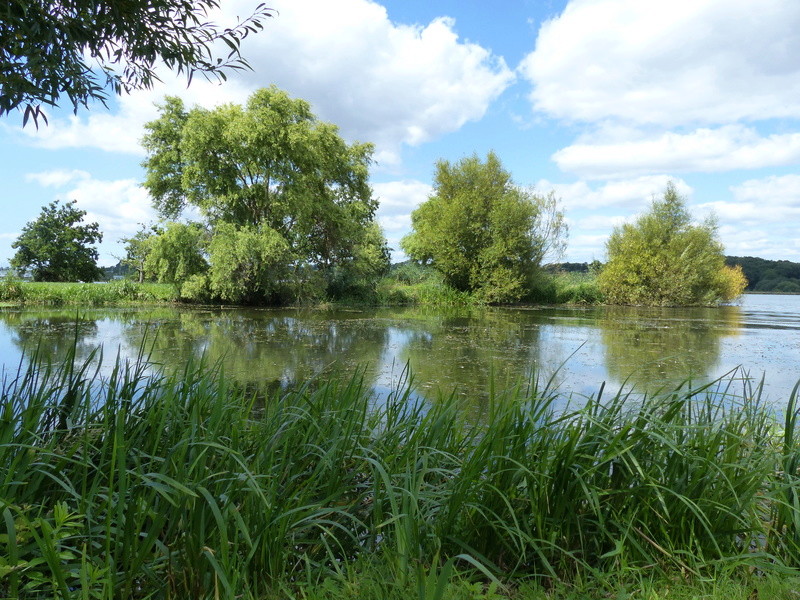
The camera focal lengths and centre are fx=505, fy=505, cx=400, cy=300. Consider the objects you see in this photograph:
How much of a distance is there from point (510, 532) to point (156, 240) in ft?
71.7

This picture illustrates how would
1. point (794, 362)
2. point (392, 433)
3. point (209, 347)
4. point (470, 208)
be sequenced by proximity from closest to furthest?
point (392, 433)
point (794, 362)
point (209, 347)
point (470, 208)

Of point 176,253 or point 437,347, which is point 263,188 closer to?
point 176,253

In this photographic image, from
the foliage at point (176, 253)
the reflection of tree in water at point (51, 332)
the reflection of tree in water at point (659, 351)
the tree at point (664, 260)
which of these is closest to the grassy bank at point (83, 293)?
the foliage at point (176, 253)

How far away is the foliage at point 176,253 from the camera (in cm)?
2059

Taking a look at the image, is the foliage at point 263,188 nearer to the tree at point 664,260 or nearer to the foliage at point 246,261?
the foliage at point 246,261

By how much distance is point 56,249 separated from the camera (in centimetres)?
2867

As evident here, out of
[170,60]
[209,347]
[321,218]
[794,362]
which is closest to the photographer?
[170,60]

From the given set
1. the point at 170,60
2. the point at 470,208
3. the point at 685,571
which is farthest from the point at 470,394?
the point at 470,208

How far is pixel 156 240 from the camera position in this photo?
2078cm

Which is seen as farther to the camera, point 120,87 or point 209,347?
point 209,347

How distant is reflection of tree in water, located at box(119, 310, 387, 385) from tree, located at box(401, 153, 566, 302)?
1247cm

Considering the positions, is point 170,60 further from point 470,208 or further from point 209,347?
point 470,208

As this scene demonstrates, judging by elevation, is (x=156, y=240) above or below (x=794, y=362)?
above

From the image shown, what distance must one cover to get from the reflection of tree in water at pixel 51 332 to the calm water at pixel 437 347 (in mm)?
35
